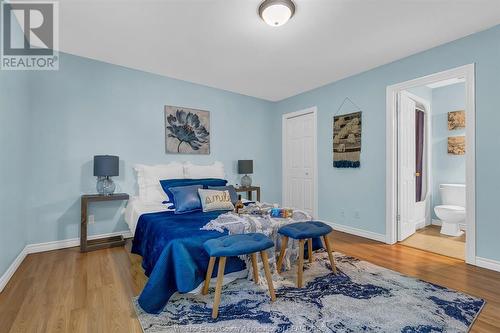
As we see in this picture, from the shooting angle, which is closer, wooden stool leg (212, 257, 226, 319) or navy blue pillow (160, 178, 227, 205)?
wooden stool leg (212, 257, 226, 319)

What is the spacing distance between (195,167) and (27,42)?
2608 mm

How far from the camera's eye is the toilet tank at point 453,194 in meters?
4.09

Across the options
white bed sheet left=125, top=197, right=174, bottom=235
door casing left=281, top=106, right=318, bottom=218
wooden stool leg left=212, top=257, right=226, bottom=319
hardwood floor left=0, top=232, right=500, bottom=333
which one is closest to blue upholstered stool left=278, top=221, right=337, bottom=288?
wooden stool leg left=212, top=257, right=226, bottom=319

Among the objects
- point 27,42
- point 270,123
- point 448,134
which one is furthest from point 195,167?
point 448,134

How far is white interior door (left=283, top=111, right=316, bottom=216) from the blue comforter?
2.76 m

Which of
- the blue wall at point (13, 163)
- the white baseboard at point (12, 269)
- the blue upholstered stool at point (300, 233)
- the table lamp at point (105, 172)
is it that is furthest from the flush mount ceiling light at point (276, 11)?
the white baseboard at point (12, 269)

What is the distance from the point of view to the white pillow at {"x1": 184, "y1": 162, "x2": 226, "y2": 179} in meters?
4.11

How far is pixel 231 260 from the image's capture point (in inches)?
86.5

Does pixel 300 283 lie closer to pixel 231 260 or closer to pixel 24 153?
pixel 231 260

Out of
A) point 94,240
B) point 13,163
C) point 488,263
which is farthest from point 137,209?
point 488,263

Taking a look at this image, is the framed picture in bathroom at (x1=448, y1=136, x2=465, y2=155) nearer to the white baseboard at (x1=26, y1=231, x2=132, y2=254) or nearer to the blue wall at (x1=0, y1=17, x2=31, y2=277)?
the white baseboard at (x1=26, y1=231, x2=132, y2=254)

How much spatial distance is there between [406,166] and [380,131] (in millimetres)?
685

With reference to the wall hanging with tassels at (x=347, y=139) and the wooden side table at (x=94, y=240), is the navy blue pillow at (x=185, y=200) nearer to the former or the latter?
the wooden side table at (x=94, y=240)

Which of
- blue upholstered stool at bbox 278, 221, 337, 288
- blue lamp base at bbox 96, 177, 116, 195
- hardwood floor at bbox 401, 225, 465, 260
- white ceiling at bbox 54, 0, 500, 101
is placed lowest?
hardwood floor at bbox 401, 225, 465, 260
